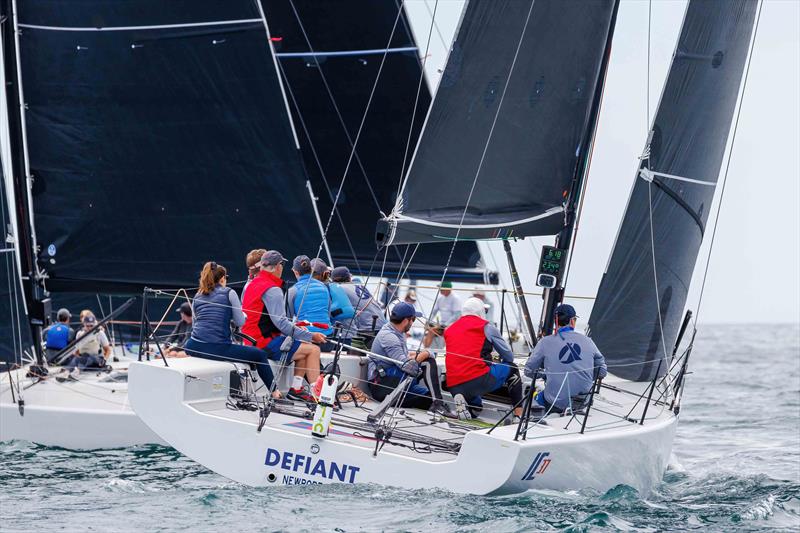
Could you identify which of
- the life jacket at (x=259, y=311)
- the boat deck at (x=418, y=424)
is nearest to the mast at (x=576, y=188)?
the boat deck at (x=418, y=424)

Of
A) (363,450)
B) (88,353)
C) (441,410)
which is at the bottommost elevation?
(88,353)

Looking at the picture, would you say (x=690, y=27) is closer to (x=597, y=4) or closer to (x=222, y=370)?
(x=597, y=4)

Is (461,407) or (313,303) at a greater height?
(313,303)

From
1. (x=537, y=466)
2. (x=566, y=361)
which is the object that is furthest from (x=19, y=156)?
(x=537, y=466)

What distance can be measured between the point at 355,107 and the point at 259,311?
26.2 feet

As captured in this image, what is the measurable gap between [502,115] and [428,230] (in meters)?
1.10

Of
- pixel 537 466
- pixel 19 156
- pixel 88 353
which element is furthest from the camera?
pixel 19 156

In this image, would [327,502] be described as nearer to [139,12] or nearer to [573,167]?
[573,167]

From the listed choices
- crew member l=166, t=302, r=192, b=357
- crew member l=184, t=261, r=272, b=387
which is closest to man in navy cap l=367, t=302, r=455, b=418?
crew member l=184, t=261, r=272, b=387

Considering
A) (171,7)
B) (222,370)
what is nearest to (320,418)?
(222,370)

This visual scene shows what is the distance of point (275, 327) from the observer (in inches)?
359

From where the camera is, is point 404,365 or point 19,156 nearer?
point 404,365

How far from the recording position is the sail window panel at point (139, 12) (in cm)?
1375

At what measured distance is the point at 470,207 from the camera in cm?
969
